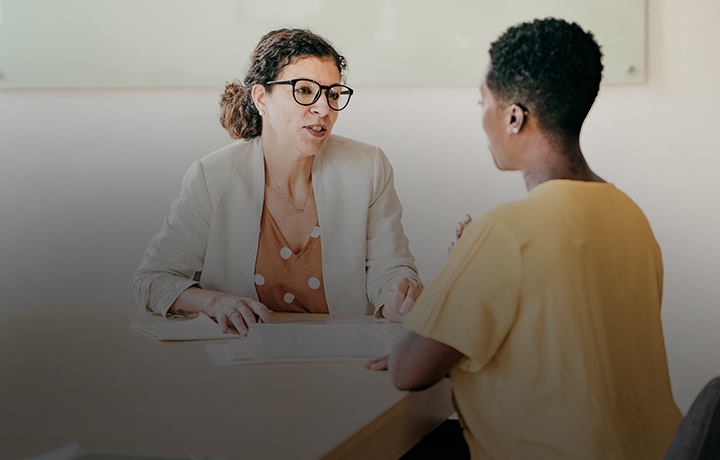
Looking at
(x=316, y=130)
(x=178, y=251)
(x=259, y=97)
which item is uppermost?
(x=259, y=97)

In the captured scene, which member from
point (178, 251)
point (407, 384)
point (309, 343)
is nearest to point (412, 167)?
→ point (178, 251)

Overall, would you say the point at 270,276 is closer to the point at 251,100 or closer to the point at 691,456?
the point at 251,100

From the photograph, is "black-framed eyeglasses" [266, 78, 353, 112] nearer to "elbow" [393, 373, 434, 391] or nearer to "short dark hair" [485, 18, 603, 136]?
"short dark hair" [485, 18, 603, 136]

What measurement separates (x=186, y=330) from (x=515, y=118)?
0.83 m

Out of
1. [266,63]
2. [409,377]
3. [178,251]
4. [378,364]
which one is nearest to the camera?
[409,377]

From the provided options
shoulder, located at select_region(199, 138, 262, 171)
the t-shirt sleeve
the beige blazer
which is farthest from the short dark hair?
shoulder, located at select_region(199, 138, 262, 171)

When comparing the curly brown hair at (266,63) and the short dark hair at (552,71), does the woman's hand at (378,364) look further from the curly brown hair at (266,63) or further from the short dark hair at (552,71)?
the curly brown hair at (266,63)

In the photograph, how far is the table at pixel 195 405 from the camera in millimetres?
851

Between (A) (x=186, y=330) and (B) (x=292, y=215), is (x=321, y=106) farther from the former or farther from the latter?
(A) (x=186, y=330)

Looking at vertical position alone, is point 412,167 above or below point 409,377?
above

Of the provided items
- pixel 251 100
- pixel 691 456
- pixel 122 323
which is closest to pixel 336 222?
pixel 251 100

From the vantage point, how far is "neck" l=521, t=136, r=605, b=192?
981mm

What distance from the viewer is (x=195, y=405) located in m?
0.97

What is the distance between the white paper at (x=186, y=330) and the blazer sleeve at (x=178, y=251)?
0.42 ft
